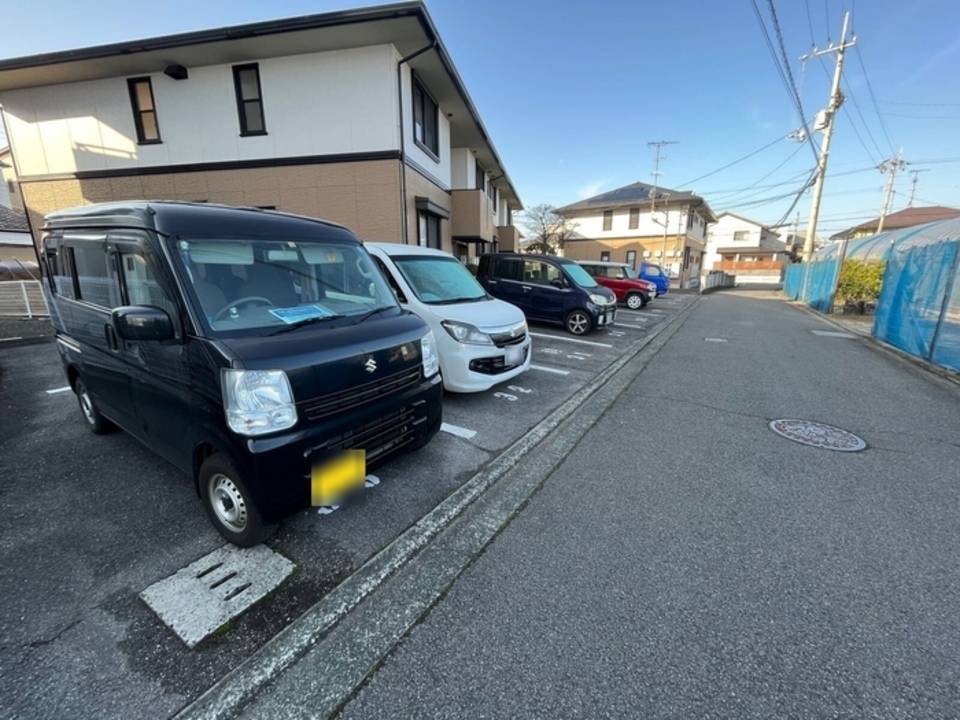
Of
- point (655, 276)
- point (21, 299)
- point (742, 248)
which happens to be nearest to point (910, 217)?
point (742, 248)

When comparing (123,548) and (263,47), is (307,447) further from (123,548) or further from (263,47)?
(263,47)

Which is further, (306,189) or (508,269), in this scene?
(306,189)

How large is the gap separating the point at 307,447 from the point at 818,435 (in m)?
4.67

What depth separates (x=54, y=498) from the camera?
2.78 meters

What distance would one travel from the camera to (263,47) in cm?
871

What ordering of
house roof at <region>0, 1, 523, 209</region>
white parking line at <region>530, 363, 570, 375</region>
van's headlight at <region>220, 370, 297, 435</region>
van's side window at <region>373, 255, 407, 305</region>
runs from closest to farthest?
van's headlight at <region>220, 370, 297, 435</region>, van's side window at <region>373, 255, 407, 305</region>, white parking line at <region>530, 363, 570, 375</region>, house roof at <region>0, 1, 523, 209</region>

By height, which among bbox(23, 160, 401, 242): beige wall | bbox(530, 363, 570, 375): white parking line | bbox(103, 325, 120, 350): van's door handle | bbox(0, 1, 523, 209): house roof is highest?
bbox(0, 1, 523, 209): house roof

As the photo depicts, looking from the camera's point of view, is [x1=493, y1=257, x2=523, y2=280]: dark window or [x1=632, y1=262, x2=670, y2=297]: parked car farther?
[x1=632, y1=262, x2=670, y2=297]: parked car

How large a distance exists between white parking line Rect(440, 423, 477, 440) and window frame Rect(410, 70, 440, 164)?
28.2ft

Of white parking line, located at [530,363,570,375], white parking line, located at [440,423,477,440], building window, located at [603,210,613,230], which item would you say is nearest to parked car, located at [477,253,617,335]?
white parking line, located at [530,363,570,375]

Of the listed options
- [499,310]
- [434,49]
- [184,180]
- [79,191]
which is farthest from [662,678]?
[79,191]

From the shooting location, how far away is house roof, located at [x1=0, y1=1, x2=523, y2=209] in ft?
25.3

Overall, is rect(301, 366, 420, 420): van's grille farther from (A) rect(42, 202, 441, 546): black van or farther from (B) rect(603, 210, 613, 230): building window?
(B) rect(603, 210, 613, 230): building window

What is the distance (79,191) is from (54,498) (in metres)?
13.1
